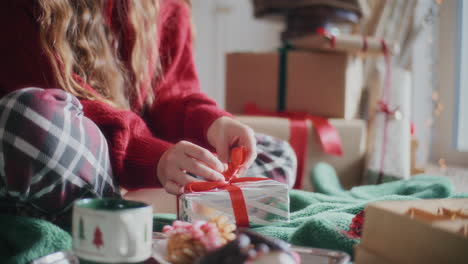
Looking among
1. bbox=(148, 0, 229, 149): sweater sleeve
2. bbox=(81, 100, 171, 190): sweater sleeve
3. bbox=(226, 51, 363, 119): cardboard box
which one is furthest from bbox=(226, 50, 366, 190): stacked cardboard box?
bbox=(81, 100, 171, 190): sweater sleeve

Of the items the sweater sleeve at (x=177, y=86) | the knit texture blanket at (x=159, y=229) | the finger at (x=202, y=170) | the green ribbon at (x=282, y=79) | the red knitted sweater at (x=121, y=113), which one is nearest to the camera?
the knit texture blanket at (x=159, y=229)

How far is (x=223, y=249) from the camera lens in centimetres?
35

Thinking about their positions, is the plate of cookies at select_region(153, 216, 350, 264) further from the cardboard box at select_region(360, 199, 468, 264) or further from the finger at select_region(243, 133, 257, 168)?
the finger at select_region(243, 133, 257, 168)

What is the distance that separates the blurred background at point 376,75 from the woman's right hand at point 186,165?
543 millimetres

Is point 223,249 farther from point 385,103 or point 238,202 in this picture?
point 385,103

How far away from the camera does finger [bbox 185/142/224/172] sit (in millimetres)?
604

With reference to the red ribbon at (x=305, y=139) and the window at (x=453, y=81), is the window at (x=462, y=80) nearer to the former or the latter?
the window at (x=453, y=81)

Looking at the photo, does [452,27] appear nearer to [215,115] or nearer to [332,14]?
[332,14]

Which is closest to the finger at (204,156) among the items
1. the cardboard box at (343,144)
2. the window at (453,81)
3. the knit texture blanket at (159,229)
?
the knit texture blanket at (159,229)

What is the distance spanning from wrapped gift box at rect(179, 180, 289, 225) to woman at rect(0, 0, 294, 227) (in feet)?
0.14

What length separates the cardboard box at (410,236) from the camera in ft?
1.17

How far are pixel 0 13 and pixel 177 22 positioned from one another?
0.36 meters

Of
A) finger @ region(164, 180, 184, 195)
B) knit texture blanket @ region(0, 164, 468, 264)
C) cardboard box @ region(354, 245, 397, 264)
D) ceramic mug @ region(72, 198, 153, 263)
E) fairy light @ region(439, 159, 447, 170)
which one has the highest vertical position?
ceramic mug @ region(72, 198, 153, 263)

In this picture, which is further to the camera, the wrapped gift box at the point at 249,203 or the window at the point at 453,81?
the window at the point at 453,81
